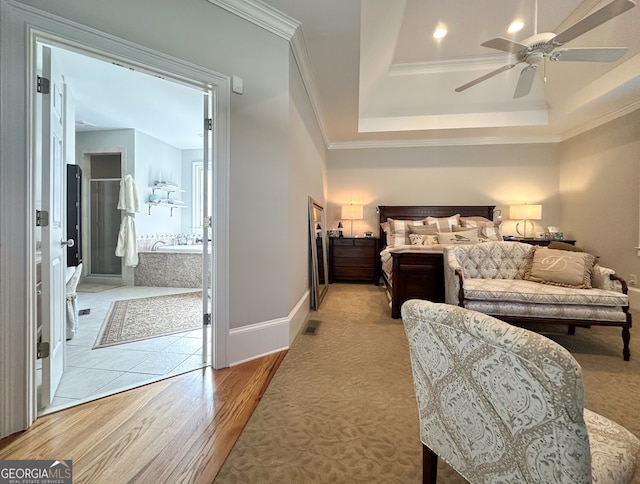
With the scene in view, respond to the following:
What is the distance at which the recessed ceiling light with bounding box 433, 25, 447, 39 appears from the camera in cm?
341

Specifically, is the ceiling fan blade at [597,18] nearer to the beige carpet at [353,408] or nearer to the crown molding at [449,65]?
the crown molding at [449,65]

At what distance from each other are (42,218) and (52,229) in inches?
6.6

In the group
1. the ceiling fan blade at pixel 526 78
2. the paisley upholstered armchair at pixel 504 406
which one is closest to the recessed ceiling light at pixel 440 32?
the ceiling fan blade at pixel 526 78

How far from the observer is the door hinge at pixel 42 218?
5.01 feet

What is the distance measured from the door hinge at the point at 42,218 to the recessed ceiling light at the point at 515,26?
482 cm

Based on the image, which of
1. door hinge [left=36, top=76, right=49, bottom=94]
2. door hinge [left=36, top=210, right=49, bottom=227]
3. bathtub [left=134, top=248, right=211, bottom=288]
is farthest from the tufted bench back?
bathtub [left=134, top=248, right=211, bottom=288]

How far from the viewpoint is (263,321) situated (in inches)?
92.1

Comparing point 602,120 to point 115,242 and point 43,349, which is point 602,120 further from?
point 115,242

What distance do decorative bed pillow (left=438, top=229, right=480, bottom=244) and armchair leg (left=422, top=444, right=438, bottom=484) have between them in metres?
3.82

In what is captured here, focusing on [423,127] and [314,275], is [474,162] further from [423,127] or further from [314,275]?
[314,275]

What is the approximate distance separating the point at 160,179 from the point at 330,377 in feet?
17.8

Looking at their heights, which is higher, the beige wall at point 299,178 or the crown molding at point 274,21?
the crown molding at point 274,21

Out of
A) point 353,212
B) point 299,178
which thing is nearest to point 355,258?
point 353,212

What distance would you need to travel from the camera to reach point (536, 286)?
2.64 meters
